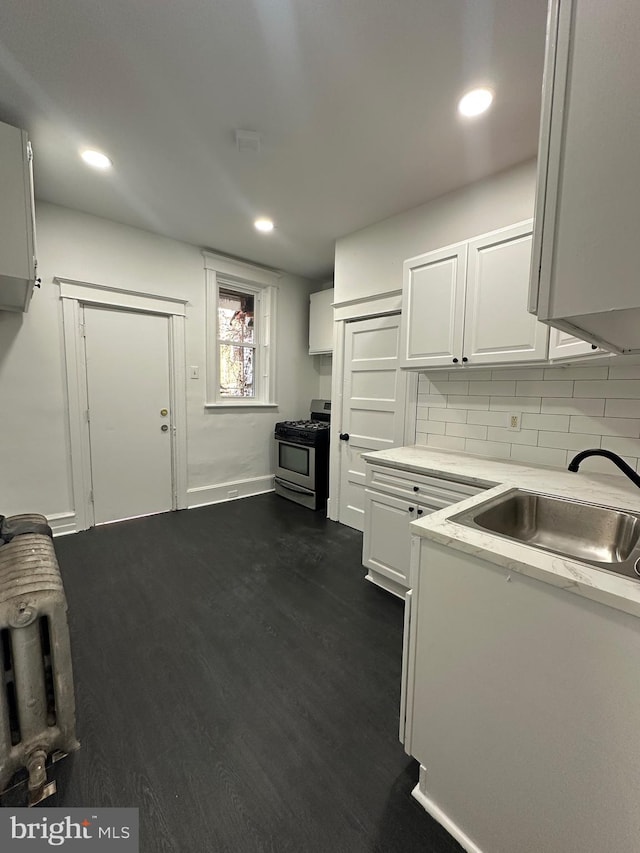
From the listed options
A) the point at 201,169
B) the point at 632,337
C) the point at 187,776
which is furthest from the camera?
the point at 201,169

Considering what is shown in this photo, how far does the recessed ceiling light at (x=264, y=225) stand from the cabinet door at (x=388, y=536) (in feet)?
8.14

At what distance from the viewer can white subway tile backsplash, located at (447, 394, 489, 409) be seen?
7.99 ft

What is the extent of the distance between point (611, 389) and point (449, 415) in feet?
3.13

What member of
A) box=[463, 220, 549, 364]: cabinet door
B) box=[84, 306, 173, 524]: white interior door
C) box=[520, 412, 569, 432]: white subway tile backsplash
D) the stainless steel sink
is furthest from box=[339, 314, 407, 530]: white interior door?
box=[84, 306, 173, 524]: white interior door

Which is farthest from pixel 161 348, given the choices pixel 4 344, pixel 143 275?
pixel 4 344

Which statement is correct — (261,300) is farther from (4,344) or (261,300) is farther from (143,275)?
(4,344)

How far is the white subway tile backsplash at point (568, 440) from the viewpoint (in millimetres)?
1980

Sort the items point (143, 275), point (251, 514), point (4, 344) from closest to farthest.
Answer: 1. point (4, 344)
2. point (143, 275)
3. point (251, 514)

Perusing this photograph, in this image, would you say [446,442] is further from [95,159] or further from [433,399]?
[95,159]

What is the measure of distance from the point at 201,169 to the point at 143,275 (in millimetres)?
1373

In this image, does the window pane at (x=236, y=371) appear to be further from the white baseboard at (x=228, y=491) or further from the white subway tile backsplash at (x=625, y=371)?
the white subway tile backsplash at (x=625, y=371)

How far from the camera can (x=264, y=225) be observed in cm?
314

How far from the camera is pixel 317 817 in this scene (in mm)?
1096

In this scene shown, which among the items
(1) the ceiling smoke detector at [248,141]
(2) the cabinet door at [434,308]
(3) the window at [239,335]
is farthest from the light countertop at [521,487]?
(3) the window at [239,335]
